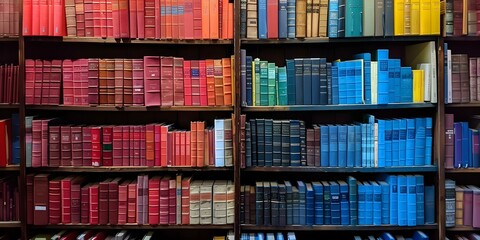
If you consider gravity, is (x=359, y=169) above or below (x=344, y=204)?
above

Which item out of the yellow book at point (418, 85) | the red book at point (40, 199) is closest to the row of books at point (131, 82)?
the red book at point (40, 199)

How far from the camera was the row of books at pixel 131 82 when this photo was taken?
2.34 metres

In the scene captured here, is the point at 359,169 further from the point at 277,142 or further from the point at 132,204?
the point at 132,204

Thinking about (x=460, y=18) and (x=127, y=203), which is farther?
(x=127, y=203)

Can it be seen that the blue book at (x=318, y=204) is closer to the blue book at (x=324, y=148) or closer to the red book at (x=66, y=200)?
the blue book at (x=324, y=148)

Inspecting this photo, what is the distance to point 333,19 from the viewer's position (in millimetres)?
2322

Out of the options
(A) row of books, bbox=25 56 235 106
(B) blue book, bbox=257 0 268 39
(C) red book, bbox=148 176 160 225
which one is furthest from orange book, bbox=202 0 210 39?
(C) red book, bbox=148 176 160 225

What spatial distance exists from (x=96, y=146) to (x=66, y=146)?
0.61 feet

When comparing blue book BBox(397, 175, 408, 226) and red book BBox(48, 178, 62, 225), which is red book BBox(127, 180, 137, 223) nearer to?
red book BBox(48, 178, 62, 225)

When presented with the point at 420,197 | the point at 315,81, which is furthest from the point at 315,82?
the point at 420,197

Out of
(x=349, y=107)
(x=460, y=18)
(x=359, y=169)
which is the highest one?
(x=460, y=18)

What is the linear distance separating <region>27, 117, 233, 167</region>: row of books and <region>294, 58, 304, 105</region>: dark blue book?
0.45m

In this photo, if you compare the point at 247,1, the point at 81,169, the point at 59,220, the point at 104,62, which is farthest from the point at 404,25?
the point at 59,220

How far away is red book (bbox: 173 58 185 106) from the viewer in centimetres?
236
